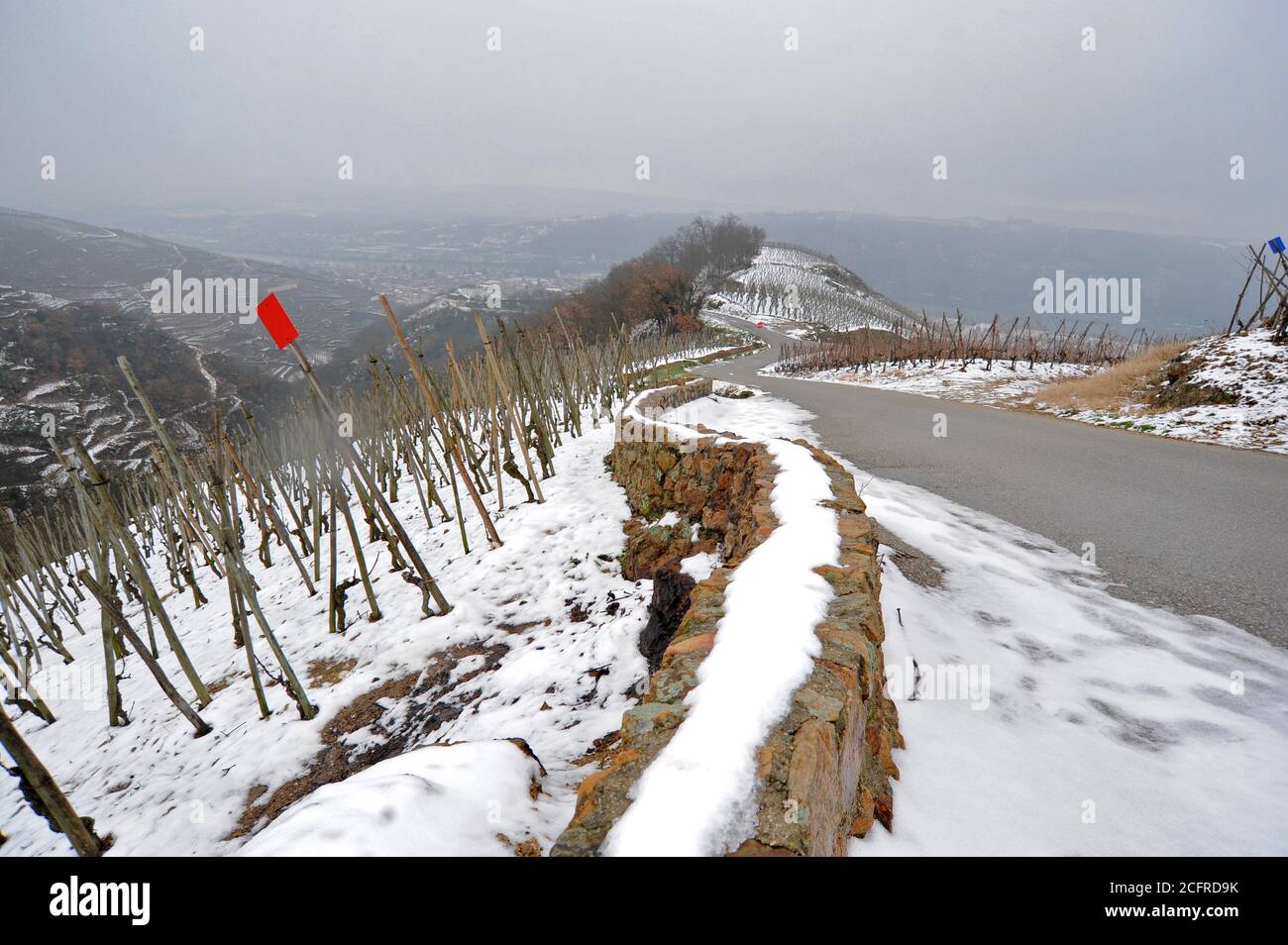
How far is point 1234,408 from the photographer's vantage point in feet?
26.0

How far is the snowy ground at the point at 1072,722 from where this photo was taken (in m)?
1.87

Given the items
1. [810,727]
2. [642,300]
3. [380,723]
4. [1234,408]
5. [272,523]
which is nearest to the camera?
[810,727]

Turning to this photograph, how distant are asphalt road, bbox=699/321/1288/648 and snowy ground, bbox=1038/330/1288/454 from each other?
0.52m

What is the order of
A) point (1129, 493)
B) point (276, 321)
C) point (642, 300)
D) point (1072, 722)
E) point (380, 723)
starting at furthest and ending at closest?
point (642, 300), point (1129, 493), point (380, 723), point (276, 321), point (1072, 722)

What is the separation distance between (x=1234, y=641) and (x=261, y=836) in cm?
479

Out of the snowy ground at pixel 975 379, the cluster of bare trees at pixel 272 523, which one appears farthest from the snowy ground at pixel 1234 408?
the cluster of bare trees at pixel 272 523

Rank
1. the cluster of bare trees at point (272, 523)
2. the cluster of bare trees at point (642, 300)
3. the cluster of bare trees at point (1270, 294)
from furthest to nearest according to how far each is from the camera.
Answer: the cluster of bare trees at point (642, 300)
the cluster of bare trees at point (1270, 294)
the cluster of bare trees at point (272, 523)

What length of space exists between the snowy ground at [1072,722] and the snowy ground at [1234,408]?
6362 millimetres

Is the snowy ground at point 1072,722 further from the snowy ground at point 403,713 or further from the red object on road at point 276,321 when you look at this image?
the red object on road at point 276,321

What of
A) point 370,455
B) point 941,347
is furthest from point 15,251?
Answer: point 941,347

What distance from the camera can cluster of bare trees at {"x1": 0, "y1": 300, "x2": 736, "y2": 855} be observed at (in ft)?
12.8

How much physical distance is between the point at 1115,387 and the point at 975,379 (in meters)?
4.74

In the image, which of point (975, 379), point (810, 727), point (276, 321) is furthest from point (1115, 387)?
point (276, 321)

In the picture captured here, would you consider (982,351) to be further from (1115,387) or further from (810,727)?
(810,727)
